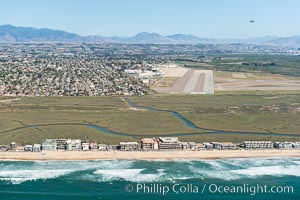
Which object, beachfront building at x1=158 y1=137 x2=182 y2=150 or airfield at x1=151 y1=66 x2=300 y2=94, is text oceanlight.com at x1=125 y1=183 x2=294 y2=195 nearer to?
beachfront building at x1=158 y1=137 x2=182 y2=150

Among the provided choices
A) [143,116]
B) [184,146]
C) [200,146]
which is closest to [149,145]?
[184,146]

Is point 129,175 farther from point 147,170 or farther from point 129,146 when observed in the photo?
point 129,146

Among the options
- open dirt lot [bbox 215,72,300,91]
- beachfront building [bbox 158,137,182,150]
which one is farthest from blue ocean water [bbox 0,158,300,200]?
open dirt lot [bbox 215,72,300,91]

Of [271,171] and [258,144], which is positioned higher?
[258,144]

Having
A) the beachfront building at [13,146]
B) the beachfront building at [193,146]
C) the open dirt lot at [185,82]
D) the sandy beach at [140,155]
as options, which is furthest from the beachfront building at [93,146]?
the open dirt lot at [185,82]

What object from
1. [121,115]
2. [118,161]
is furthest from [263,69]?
[118,161]

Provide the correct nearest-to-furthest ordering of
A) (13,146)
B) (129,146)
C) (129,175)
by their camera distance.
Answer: (129,175), (13,146), (129,146)
